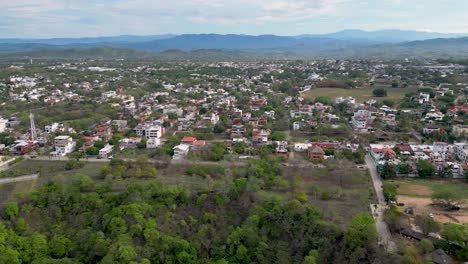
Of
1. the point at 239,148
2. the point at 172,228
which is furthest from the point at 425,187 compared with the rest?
the point at 172,228

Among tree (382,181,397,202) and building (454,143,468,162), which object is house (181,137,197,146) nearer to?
tree (382,181,397,202)

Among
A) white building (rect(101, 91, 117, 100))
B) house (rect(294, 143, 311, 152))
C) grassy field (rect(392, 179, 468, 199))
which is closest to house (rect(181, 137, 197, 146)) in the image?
house (rect(294, 143, 311, 152))

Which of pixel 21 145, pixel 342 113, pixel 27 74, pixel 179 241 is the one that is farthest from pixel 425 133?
pixel 27 74

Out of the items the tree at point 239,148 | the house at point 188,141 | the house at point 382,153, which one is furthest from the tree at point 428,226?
the house at point 188,141

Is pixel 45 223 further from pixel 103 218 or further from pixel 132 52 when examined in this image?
pixel 132 52

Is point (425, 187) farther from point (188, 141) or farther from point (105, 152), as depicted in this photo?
point (105, 152)

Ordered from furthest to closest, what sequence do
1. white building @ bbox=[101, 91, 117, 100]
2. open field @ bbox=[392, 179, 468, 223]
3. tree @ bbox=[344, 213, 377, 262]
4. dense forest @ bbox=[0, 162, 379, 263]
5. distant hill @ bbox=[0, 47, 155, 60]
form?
1. distant hill @ bbox=[0, 47, 155, 60]
2. white building @ bbox=[101, 91, 117, 100]
3. open field @ bbox=[392, 179, 468, 223]
4. dense forest @ bbox=[0, 162, 379, 263]
5. tree @ bbox=[344, 213, 377, 262]
